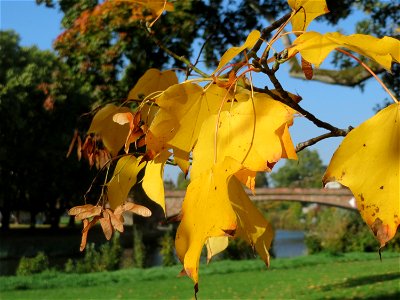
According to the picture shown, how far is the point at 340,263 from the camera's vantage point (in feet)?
46.5

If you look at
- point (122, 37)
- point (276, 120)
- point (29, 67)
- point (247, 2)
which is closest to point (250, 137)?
point (276, 120)

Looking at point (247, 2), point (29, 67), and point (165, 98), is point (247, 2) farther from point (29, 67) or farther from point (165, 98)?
point (29, 67)

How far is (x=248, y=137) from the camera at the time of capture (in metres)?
0.45

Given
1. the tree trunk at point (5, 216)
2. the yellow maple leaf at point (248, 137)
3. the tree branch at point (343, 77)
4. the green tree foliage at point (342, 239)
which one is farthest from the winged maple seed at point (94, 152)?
the tree trunk at point (5, 216)

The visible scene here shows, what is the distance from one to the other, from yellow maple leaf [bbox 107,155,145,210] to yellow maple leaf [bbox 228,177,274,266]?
19cm

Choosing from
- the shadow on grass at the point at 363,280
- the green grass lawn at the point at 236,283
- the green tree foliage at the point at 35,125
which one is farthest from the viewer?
the green tree foliage at the point at 35,125

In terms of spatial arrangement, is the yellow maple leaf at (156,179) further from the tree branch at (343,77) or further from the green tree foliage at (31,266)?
the green tree foliage at (31,266)

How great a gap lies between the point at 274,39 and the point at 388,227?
174mm

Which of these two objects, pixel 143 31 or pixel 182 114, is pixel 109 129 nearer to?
pixel 182 114

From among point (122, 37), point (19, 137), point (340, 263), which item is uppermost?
point (19, 137)

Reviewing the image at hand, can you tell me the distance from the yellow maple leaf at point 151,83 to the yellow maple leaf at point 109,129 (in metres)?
0.03

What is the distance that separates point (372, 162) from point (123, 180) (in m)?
0.30

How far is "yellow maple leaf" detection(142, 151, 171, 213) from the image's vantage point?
1.88ft

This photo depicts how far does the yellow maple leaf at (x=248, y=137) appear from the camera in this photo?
44 centimetres
